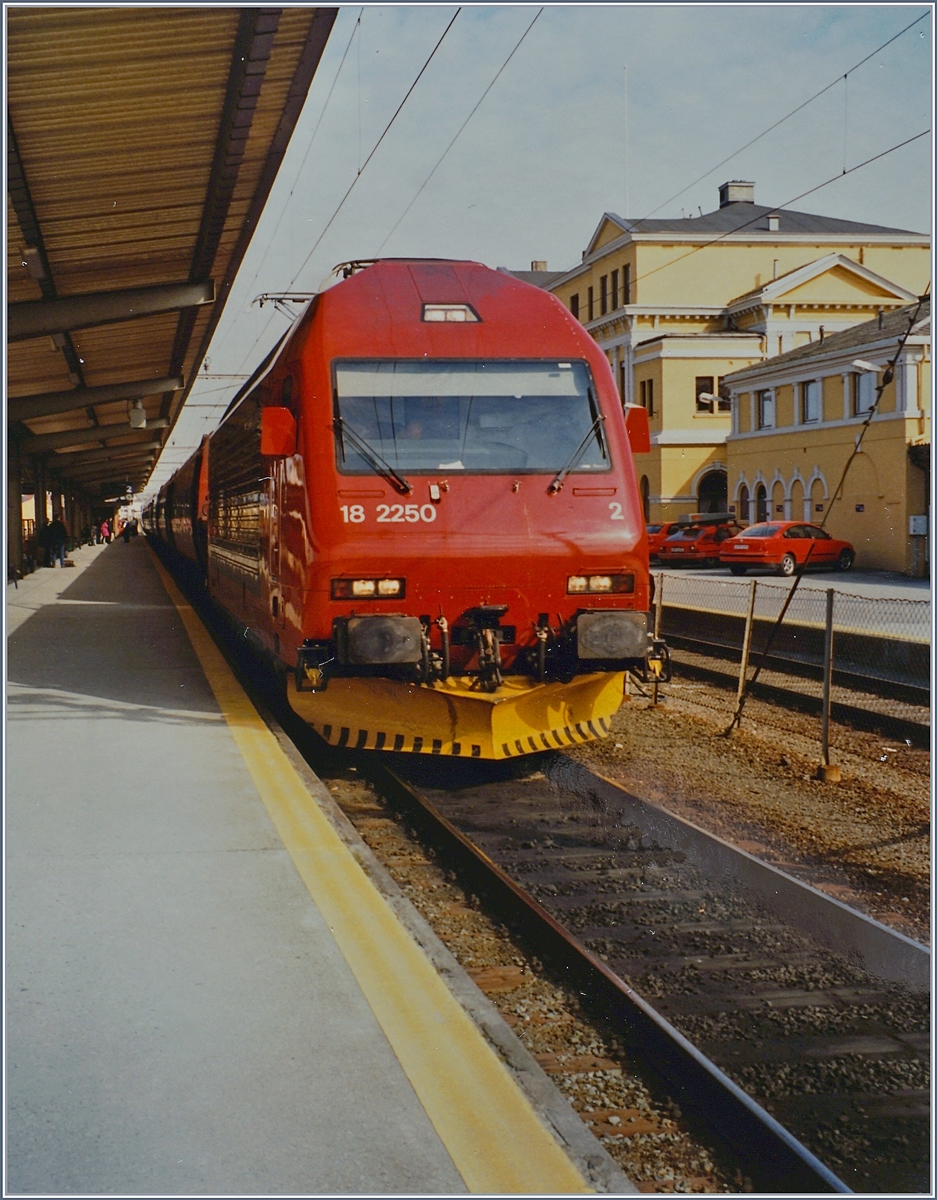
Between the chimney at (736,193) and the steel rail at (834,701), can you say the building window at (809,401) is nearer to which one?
the chimney at (736,193)

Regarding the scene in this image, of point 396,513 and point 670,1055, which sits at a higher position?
point 396,513

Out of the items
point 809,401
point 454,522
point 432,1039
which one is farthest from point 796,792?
point 809,401

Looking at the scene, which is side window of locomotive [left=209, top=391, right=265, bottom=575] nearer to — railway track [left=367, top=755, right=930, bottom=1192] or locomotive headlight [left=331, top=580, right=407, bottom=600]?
locomotive headlight [left=331, top=580, right=407, bottom=600]

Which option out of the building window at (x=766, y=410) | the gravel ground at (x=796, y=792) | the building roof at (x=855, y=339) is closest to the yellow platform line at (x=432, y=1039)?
the gravel ground at (x=796, y=792)

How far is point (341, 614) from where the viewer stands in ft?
24.3

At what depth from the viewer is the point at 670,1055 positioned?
161 inches

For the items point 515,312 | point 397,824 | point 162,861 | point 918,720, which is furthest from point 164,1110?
point 918,720

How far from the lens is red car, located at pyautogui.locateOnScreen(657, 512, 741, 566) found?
37.1 m

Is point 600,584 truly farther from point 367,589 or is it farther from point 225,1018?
point 225,1018

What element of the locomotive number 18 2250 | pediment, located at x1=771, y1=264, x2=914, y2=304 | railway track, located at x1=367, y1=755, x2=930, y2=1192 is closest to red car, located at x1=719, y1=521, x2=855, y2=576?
pediment, located at x1=771, y1=264, x2=914, y2=304

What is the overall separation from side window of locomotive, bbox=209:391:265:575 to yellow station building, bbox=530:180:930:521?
30894mm

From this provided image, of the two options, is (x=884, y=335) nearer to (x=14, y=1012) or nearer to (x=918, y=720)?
(x=918, y=720)

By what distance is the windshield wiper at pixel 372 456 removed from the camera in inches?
296

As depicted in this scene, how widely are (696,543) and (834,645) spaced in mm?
21199
